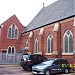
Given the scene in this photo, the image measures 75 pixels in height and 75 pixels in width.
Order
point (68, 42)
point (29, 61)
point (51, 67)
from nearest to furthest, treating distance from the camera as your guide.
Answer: point (51, 67), point (29, 61), point (68, 42)

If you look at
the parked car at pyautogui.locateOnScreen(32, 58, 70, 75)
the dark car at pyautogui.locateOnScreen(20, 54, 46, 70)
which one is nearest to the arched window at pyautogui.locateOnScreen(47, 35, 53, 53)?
the dark car at pyautogui.locateOnScreen(20, 54, 46, 70)

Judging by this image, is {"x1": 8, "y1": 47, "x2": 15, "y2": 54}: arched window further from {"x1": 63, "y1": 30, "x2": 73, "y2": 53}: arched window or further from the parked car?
the parked car

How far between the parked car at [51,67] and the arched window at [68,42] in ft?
16.9

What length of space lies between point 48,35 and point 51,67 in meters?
12.2

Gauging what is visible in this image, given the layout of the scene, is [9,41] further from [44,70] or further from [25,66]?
[44,70]

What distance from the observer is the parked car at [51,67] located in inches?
794

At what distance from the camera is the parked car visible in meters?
20.2

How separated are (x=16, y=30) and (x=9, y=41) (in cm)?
285

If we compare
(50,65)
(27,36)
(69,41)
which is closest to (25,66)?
(50,65)

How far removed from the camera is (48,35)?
32.4 meters

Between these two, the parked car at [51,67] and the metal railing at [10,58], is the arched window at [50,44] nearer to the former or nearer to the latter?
the metal railing at [10,58]

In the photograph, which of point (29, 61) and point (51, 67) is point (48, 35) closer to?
point (29, 61)

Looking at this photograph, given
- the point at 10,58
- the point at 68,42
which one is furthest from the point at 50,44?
the point at 10,58

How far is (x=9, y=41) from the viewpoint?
138 ft
